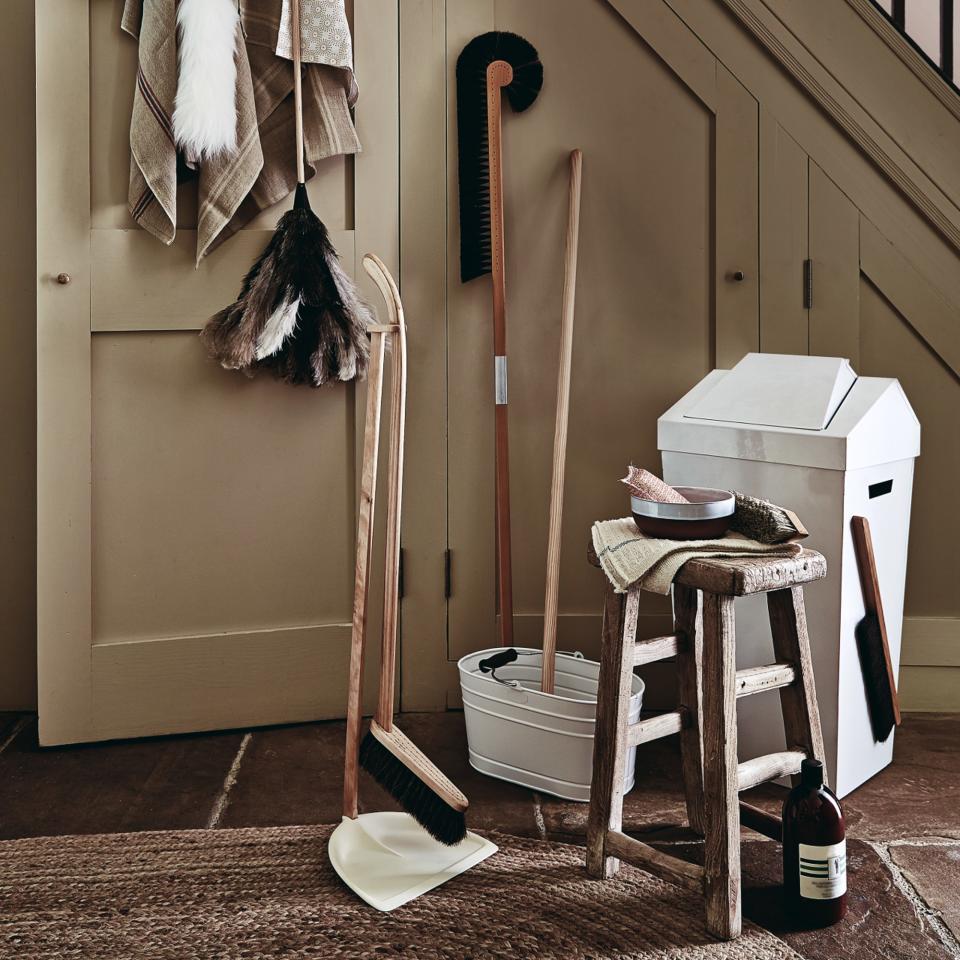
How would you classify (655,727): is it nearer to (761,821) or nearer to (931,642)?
(761,821)

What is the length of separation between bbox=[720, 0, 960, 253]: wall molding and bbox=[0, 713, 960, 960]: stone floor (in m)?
1.20

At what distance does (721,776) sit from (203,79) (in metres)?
1.68

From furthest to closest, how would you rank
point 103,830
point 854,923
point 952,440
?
point 952,440
point 103,830
point 854,923

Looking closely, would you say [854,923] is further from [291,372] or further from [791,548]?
[291,372]

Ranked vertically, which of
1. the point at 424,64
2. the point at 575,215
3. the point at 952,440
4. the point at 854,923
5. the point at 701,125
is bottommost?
the point at 854,923

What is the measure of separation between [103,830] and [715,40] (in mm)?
2150

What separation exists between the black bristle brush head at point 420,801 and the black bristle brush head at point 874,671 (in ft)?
2.82

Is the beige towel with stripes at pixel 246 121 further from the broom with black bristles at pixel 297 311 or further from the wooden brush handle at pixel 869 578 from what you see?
the wooden brush handle at pixel 869 578

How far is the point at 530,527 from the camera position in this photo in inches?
87.8

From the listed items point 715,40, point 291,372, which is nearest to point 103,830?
point 291,372

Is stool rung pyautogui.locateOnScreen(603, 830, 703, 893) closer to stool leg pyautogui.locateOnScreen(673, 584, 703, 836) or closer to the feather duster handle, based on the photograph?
stool leg pyautogui.locateOnScreen(673, 584, 703, 836)

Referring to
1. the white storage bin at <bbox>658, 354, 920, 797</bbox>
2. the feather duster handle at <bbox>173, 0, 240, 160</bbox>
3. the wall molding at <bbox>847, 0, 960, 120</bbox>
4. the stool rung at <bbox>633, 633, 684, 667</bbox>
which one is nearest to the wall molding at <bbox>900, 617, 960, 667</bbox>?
the white storage bin at <bbox>658, 354, 920, 797</bbox>

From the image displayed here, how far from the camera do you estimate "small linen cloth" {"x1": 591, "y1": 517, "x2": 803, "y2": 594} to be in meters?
1.36

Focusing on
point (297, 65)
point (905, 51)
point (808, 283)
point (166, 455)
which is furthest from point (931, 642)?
point (297, 65)
